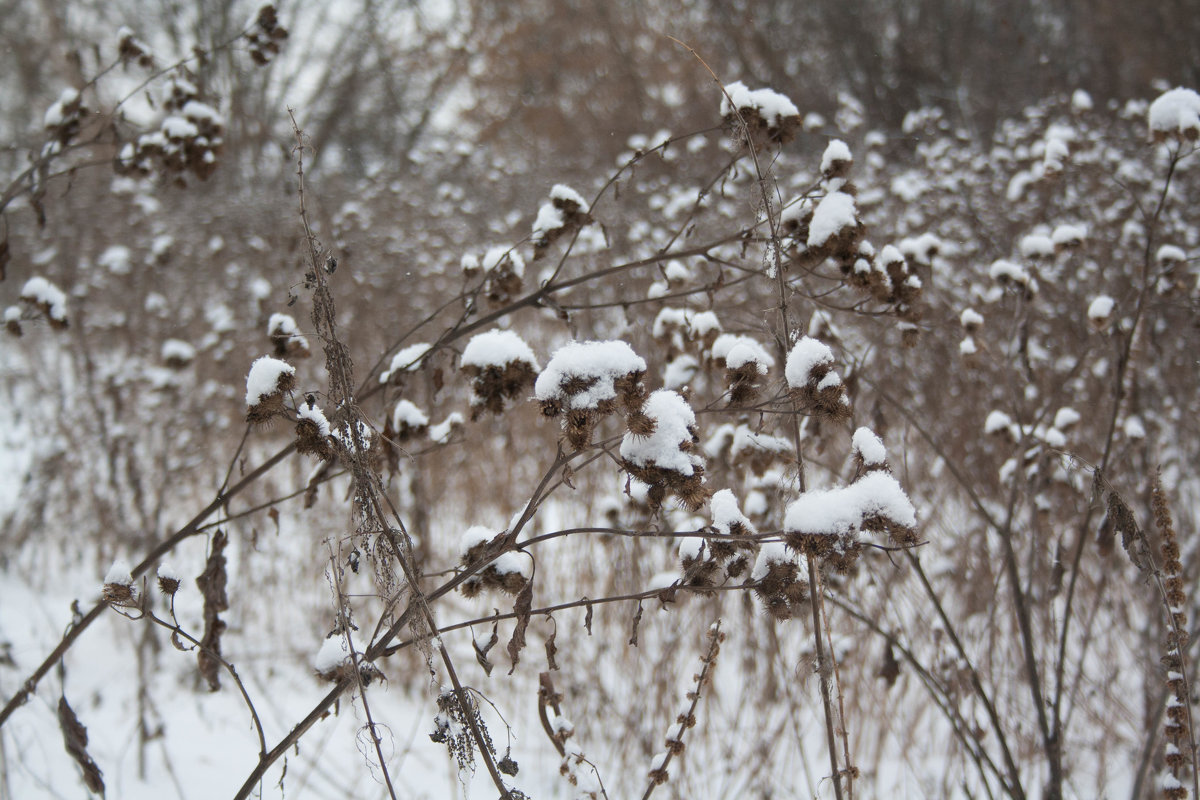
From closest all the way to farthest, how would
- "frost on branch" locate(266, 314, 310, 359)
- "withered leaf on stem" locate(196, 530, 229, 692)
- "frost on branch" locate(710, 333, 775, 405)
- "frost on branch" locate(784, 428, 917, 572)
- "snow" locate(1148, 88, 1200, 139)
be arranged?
"frost on branch" locate(784, 428, 917, 572)
"frost on branch" locate(710, 333, 775, 405)
"withered leaf on stem" locate(196, 530, 229, 692)
"frost on branch" locate(266, 314, 310, 359)
"snow" locate(1148, 88, 1200, 139)

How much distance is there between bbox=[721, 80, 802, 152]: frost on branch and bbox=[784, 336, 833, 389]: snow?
2.03 feet

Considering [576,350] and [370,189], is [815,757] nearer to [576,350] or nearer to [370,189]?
[576,350]

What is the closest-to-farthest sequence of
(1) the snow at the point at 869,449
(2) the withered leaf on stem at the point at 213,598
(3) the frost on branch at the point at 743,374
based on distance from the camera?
(1) the snow at the point at 869,449, (3) the frost on branch at the point at 743,374, (2) the withered leaf on stem at the point at 213,598

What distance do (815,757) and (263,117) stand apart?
36.9ft

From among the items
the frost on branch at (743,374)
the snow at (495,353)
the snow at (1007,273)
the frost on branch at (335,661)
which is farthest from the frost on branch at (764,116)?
the frost on branch at (335,661)

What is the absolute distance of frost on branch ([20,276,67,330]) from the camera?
2246 mm

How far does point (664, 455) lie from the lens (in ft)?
4.07

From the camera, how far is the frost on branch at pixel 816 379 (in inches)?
53.6

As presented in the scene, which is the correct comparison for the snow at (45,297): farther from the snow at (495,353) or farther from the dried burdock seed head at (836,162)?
the dried burdock seed head at (836,162)

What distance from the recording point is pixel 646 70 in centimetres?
1240

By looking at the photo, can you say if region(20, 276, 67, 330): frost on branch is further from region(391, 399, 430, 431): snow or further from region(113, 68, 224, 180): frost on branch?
region(391, 399, 430, 431): snow

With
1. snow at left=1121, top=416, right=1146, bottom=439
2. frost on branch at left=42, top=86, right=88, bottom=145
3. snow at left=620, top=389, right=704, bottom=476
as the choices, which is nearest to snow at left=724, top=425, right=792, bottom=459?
snow at left=620, top=389, right=704, bottom=476

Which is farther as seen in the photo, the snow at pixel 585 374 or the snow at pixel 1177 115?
the snow at pixel 1177 115

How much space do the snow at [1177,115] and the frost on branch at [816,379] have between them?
1.34 meters
